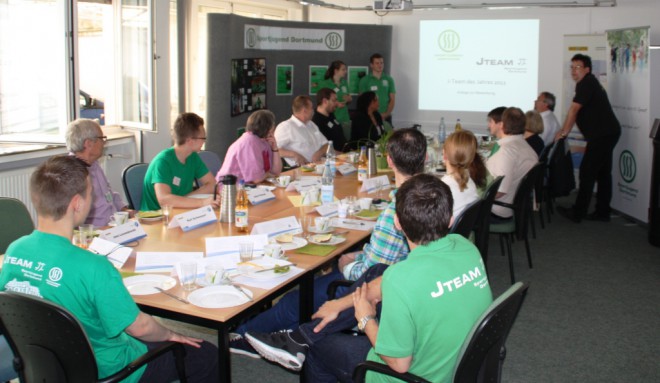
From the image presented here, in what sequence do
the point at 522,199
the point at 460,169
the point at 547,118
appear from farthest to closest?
the point at 547,118 < the point at 522,199 < the point at 460,169

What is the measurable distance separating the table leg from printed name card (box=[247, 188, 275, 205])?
74.2 inches

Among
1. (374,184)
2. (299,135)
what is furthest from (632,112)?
(374,184)

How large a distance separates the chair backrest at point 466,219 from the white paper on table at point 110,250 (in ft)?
5.58

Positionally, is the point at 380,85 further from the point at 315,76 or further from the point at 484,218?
the point at 484,218

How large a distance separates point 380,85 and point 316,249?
7.09 m

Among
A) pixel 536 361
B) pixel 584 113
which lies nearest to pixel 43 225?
pixel 536 361

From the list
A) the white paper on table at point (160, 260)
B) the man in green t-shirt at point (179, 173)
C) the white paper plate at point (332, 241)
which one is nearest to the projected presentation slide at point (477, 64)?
the man in green t-shirt at point (179, 173)

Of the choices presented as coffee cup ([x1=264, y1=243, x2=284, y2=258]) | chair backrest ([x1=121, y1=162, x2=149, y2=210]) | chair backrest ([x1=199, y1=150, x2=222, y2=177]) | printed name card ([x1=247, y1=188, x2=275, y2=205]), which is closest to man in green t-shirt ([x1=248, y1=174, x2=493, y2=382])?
coffee cup ([x1=264, y1=243, x2=284, y2=258])

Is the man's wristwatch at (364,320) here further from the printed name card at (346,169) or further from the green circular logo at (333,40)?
the green circular logo at (333,40)

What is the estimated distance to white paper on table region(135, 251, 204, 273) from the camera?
3.03m

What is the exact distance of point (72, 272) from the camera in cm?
221

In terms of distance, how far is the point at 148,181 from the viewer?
449 cm

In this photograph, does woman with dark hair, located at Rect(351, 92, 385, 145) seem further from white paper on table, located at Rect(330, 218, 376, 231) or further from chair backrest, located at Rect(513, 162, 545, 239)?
white paper on table, located at Rect(330, 218, 376, 231)

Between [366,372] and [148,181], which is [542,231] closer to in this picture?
[148,181]
